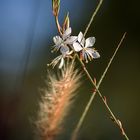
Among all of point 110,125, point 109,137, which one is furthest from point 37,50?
point 109,137

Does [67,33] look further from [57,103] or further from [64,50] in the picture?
[57,103]

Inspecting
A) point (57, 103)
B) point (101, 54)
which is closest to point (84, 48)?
point (57, 103)

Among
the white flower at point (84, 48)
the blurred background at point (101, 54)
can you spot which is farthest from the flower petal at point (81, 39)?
the blurred background at point (101, 54)

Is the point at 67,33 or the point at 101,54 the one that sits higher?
the point at 67,33

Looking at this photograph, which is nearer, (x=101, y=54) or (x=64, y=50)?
(x=64, y=50)

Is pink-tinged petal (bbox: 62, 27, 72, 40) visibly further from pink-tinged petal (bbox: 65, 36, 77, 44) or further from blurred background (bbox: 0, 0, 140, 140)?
blurred background (bbox: 0, 0, 140, 140)

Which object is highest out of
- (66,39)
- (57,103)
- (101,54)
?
(66,39)

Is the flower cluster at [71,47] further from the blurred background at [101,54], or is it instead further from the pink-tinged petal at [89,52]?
the blurred background at [101,54]

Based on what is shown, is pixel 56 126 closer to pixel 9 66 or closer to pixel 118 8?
pixel 9 66

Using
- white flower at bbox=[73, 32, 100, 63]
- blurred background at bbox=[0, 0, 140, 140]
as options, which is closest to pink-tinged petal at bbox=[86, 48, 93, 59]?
white flower at bbox=[73, 32, 100, 63]
